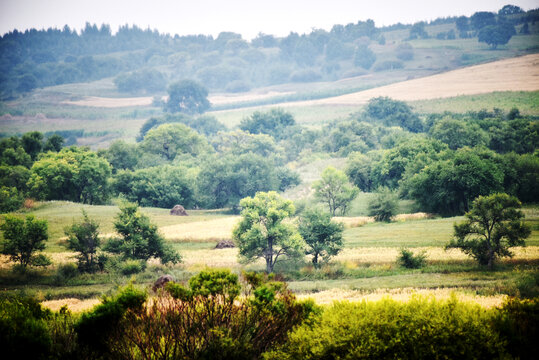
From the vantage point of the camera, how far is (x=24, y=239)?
4809 centimetres

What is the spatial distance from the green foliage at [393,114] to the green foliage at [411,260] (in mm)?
119060

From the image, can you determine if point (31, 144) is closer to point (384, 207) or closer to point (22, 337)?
point (384, 207)

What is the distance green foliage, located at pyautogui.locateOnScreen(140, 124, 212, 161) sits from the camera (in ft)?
424

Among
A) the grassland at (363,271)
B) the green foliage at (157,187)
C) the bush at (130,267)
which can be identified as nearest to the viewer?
the grassland at (363,271)

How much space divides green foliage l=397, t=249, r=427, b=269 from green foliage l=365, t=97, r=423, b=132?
119060 millimetres

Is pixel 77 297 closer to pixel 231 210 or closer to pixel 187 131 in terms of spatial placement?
pixel 231 210

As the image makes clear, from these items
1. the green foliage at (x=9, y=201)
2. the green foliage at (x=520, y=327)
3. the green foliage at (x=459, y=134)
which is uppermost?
the green foliage at (x=520, y=327)

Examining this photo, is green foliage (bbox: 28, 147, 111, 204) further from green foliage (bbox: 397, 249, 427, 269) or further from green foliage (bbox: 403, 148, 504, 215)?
green foliage (bbox: 397, 249, 427, 269)

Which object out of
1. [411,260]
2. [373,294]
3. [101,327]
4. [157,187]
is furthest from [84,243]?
[157,187]

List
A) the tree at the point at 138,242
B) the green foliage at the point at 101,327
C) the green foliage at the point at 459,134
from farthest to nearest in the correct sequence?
the green foliage at the point at 459,134 → the tree at the point at 138,242 → the green foliage at the point at 101,327

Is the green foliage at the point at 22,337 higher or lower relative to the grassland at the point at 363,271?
higher

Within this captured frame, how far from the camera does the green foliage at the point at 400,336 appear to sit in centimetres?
1440

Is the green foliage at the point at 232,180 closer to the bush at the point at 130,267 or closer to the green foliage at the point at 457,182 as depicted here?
the green foliage at the point at 457,182

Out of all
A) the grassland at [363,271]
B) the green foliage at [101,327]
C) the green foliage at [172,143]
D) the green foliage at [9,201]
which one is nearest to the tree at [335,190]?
the grassland at [363,271]
